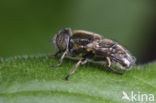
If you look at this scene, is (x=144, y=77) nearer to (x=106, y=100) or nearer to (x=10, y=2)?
(x=106, y=100)

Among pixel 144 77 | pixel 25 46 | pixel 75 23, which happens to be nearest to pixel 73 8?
pixel 75 23

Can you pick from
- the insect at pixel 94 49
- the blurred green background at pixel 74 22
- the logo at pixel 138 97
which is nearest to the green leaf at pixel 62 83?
the logo at pixel 138 97

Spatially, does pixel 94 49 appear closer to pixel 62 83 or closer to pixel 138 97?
pixel 62 83

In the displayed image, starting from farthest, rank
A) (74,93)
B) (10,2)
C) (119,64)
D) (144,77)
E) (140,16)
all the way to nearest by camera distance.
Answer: (140,16) < (10,2) < (119,64) < (144,77) < (74,93)

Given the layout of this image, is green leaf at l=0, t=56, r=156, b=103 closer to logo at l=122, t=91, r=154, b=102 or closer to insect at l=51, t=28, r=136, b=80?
logo at l=122, t=91, r=154, b=102

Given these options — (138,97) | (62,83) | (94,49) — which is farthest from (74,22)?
(138,97)

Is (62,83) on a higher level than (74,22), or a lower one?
higher

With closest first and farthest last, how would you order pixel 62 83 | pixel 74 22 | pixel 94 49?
pixel 62 83
pixel 94 49
pixel 74 22
